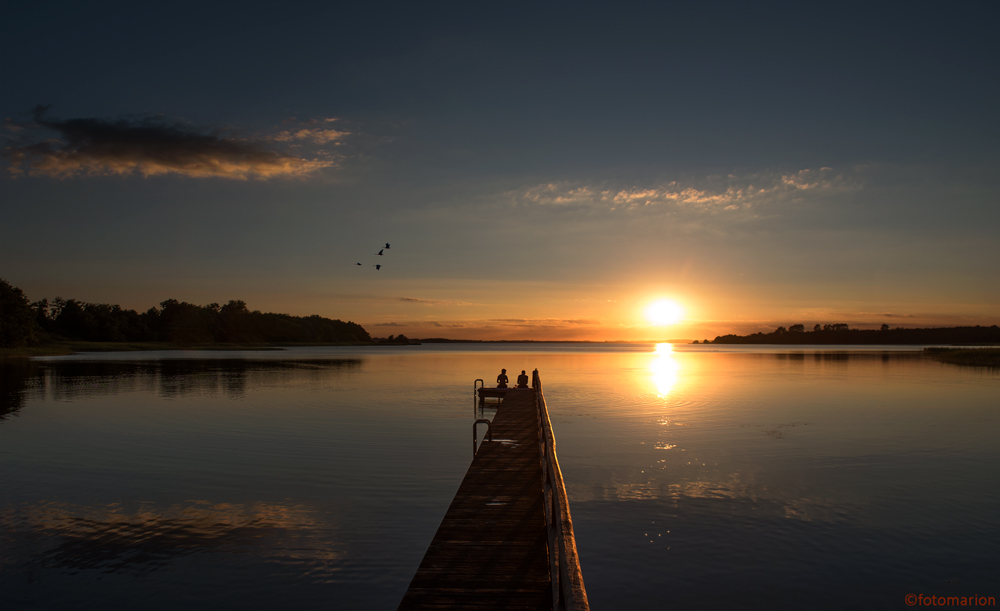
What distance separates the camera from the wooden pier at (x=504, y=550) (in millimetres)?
6523

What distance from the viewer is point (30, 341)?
101 m

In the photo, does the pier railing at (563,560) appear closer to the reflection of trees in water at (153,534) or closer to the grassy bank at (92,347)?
the reflection of trees in water at (153,534)

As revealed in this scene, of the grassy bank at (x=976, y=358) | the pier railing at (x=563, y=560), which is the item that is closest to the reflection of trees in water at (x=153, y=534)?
the pier railing at (x=563, y=560)

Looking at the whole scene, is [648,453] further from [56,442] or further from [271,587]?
[56,442]

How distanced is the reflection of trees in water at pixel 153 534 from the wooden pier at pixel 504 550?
265 cm

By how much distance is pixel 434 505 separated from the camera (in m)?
13.5

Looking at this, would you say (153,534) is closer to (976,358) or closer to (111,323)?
(976,358)

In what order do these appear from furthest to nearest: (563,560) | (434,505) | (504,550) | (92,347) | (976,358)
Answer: (92,347), (976,358), (434,505), (504,550), (563,560)

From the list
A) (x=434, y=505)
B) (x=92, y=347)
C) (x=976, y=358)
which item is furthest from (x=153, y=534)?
(x=92, y=347)

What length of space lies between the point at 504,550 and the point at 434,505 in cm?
532

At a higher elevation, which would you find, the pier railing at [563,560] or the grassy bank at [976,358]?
the pier railing at [563,560]

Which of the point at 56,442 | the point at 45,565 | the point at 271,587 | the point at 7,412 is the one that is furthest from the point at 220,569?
the point at 7,412

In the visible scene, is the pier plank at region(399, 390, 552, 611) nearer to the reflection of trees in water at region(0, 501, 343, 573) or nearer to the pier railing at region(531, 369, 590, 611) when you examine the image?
the pier railing at region(531, 369, 590, 611)

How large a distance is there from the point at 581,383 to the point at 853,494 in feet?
123
